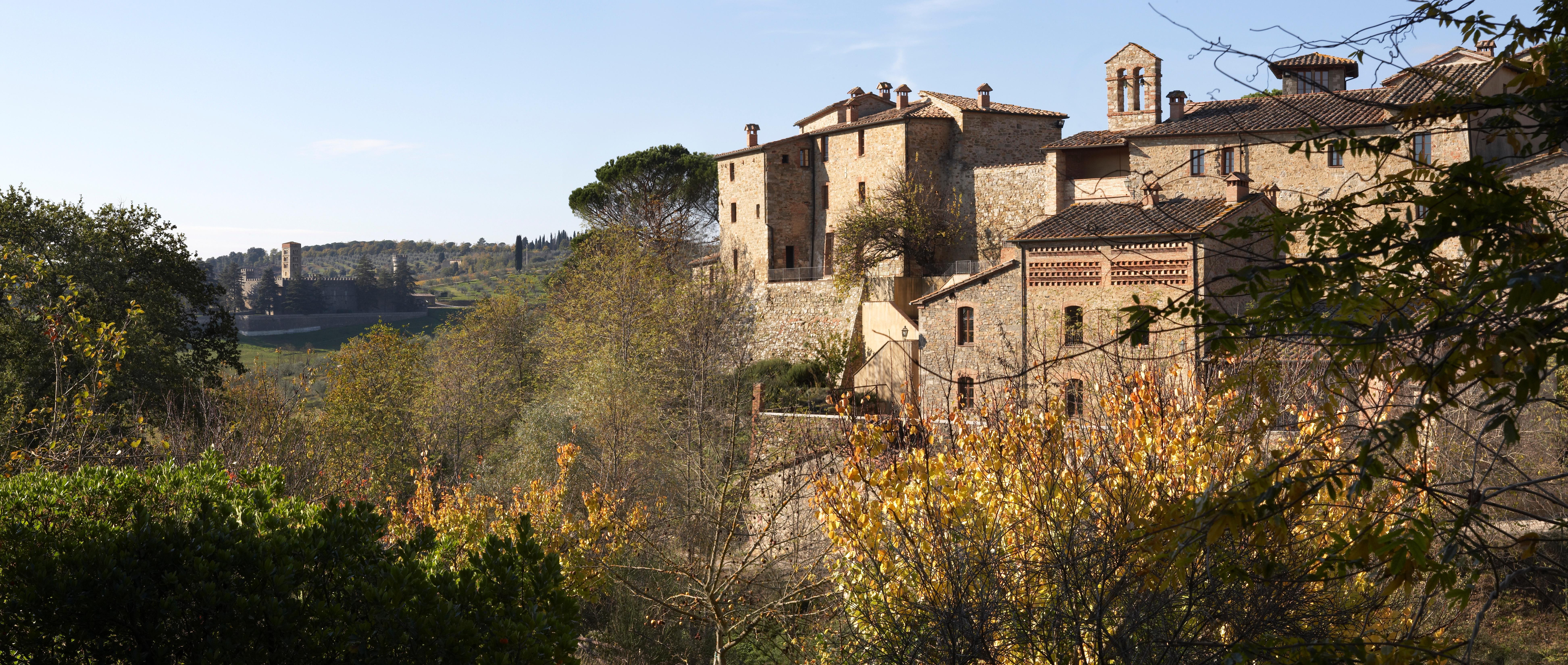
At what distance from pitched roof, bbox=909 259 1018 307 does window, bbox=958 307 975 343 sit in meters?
0.57

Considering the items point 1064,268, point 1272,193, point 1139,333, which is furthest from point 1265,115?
point 1139,333

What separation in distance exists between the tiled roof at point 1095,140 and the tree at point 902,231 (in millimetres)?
4713

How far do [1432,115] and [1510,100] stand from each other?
26 centimetres

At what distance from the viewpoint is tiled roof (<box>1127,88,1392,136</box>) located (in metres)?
25.0

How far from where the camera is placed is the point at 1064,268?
2248 cm

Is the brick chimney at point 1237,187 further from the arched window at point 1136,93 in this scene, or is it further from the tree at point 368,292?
the tree at point 368,292

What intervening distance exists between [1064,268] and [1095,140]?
10.2 meters

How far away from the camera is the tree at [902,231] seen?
113 feet

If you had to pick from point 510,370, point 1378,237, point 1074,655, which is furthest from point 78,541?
point 510,370

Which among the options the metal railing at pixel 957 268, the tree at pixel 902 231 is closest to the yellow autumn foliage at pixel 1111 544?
the metal railing at pixel 957 268

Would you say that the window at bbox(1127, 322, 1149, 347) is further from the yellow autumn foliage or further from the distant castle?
the distant castle

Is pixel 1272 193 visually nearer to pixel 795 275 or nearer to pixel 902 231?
pixel 902 231

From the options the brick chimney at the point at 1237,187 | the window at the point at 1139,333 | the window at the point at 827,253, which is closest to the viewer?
the window at the point at 1139,333

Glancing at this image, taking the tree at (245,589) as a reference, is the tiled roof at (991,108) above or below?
above
